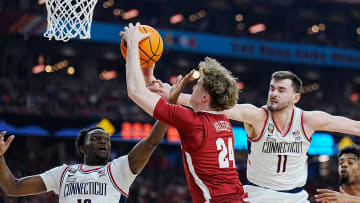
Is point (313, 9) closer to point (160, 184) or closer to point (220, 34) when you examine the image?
point (220, 34)

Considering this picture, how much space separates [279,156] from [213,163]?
187 centimetres

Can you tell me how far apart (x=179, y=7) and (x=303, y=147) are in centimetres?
2892

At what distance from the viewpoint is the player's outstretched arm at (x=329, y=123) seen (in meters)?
6.65

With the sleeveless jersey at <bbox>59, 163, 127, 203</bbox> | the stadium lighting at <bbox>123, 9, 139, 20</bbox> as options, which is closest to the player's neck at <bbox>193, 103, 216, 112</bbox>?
the sleeveless jersey at <bbox>59, 163, 127, 203</bbox>

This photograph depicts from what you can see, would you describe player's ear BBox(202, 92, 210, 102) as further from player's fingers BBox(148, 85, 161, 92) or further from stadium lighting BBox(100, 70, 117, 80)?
stadium lighting BBox(100, 70, 117, 80)

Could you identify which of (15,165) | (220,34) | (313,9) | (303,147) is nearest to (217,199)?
(303,147)

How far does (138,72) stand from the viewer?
505 cm

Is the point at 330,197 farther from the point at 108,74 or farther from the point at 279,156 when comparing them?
the point at 108,74

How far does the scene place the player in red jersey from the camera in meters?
5.00

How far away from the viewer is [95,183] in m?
5.89

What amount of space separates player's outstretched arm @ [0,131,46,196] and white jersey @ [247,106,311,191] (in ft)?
8.03

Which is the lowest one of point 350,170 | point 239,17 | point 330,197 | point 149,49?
point 330,197

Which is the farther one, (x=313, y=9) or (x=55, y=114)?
(x=313, y=9)

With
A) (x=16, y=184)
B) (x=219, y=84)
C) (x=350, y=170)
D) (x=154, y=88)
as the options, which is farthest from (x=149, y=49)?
(x=350, y=170)
